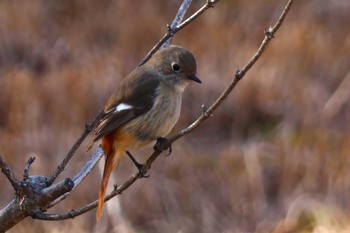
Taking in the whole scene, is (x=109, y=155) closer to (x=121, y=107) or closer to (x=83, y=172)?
(x=121, y=107)

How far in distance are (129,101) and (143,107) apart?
7 centimetres

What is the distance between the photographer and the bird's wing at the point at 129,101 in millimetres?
3777

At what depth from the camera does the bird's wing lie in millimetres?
3777

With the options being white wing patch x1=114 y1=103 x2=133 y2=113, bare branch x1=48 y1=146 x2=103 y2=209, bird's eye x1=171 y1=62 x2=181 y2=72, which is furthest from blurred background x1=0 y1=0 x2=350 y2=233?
bare branch x1=48 y1=146 x2=103 y2=209

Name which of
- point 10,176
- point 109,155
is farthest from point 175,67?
point 10,176

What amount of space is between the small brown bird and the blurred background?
2.17 m

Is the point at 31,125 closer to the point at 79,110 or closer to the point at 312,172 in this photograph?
the point at 79,110

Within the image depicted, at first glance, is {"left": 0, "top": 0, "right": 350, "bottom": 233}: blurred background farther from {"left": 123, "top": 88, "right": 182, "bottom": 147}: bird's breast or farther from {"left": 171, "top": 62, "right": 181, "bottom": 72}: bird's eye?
{"left": 123, "top": 88, "right": 182, "bottom": 147}: bird's breast

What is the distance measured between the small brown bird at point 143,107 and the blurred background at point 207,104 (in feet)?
7.12

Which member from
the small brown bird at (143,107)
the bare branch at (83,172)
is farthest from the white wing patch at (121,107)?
the bare branch at (83,172)

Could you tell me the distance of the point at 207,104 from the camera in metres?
7.54

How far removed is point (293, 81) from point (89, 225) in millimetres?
2592

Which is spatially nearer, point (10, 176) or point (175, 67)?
point (10, 176)

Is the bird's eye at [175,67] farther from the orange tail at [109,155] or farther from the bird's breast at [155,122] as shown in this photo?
the orange tail at [109,155]
